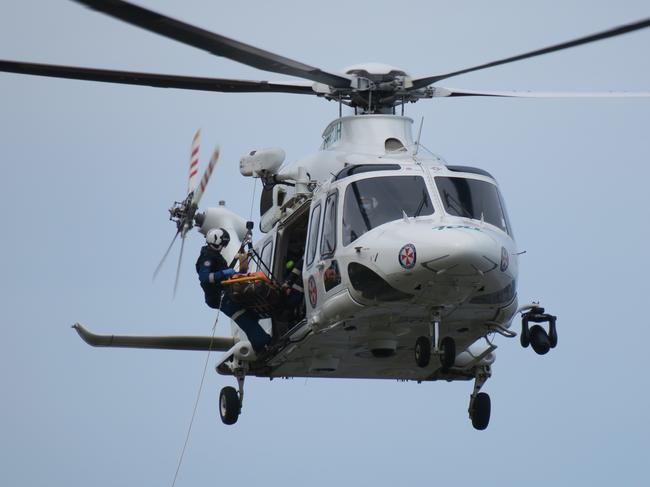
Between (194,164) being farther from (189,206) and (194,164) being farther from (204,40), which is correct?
(204,40)

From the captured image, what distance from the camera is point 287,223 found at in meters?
19.7

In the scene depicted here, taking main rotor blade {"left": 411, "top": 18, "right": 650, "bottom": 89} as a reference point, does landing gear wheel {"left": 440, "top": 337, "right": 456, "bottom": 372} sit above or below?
below

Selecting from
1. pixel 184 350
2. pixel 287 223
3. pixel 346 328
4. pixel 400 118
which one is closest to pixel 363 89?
pixel 400 118

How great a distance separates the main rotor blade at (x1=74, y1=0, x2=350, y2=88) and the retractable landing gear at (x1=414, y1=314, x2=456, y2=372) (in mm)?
3242

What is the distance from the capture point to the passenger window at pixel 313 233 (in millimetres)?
18234

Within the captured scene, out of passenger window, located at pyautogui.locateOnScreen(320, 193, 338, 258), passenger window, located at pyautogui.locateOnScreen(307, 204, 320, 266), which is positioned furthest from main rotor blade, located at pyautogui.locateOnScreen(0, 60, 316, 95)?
passenger window, located at pyautogui.locateOnScreen(320, 193, 338, 258)

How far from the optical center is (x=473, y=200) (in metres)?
17.5

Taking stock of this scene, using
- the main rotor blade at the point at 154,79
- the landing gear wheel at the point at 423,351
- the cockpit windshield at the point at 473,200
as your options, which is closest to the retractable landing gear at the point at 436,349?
the landing gear wheel at the point at 423,351

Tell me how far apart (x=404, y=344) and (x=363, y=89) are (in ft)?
10.7

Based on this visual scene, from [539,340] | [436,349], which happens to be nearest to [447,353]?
[436,349]

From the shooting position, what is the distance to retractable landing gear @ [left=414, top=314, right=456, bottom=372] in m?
17.2

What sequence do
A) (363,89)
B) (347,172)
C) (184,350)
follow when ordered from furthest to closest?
(184,350)
(363,89)
(347,172)

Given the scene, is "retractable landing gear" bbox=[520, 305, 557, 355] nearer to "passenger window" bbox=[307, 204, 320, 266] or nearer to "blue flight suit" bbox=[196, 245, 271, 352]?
"passenger window" bbox=[307, 204, 320, 266]

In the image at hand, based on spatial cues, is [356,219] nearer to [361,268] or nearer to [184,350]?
[361,268]
